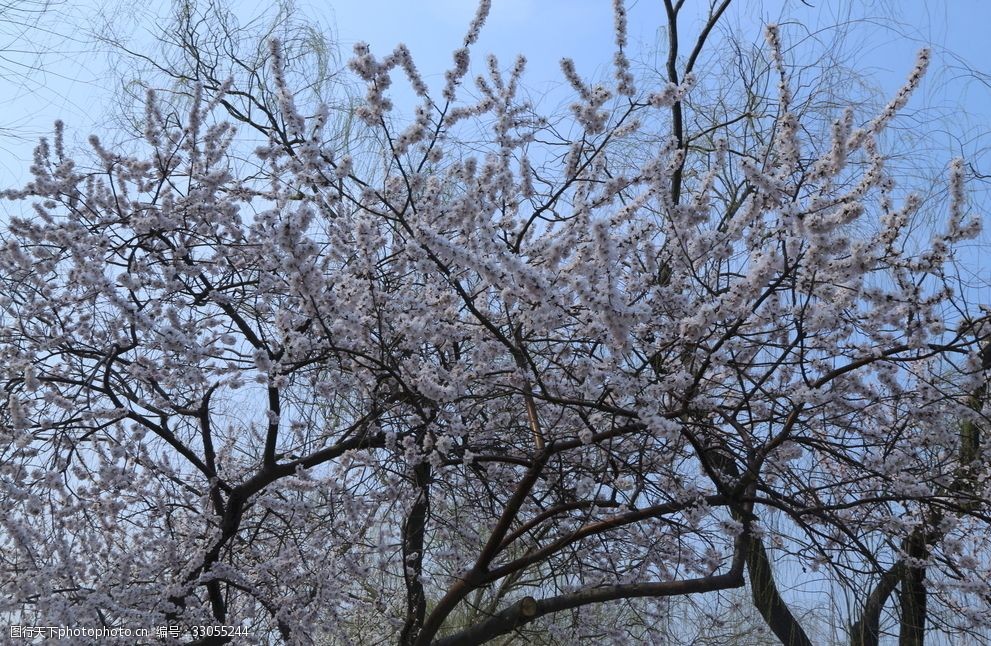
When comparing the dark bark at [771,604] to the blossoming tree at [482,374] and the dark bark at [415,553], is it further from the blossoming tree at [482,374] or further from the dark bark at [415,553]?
the dark bark at [415,553]

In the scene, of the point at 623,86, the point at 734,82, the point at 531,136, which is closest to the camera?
the point at 623,86

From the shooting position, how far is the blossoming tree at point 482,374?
8.23 ft

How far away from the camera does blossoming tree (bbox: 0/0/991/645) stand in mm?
2508

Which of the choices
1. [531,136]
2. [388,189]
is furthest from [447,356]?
[531,136]

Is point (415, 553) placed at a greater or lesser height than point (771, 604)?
lesser

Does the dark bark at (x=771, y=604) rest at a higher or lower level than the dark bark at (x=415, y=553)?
higher

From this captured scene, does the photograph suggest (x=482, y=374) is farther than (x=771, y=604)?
No

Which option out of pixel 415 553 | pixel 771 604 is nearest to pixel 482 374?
pixel 415 553

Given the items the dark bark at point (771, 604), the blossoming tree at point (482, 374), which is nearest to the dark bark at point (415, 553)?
the blossoming tree at point (482, 374)

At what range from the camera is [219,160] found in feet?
12.5

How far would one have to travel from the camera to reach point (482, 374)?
2.87 m

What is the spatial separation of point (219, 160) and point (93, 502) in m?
1.44

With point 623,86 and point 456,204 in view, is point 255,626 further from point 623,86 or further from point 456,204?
point 623,86

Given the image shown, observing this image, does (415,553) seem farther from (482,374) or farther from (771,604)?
(771,604)
